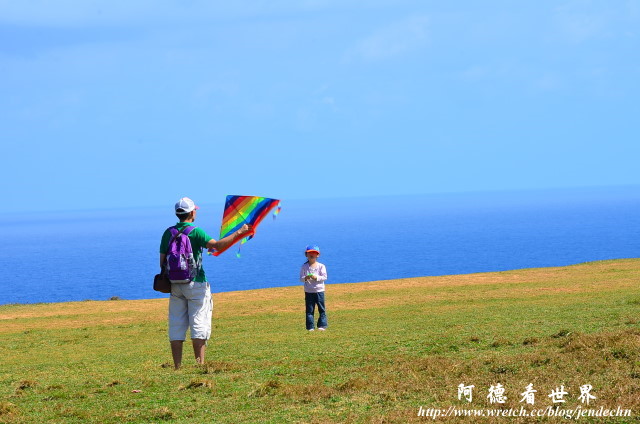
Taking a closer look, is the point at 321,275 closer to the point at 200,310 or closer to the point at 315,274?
the point at 315,274

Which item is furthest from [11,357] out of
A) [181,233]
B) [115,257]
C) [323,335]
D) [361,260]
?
[115,257]

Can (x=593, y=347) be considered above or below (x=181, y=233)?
below

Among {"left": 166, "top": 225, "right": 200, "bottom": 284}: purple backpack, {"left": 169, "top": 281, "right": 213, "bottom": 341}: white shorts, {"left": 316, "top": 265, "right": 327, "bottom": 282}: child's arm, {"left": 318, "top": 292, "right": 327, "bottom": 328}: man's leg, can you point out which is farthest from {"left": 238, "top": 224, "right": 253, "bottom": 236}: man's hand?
{"left": 318, "top": 292, "right": 327, "bottom": 328}: man's leg

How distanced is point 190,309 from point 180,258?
40.1 inches

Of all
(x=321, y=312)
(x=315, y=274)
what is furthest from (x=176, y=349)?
(x=321, y=312)

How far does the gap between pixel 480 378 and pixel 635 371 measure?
1959 mm

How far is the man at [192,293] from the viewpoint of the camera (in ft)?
43.0

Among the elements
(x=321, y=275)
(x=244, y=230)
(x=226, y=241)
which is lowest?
(x=321, y=275)

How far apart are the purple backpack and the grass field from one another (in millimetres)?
1531

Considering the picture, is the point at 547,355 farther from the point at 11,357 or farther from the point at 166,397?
the point at 11,357

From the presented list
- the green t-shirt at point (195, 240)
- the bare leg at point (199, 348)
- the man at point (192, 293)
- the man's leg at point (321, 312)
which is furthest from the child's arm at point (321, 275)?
the green t-shirt at point (195, 240)

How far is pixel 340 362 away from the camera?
13680mm

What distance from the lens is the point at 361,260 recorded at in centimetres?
11550

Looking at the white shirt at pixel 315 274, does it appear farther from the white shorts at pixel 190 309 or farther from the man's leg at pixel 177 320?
the man's leg at pixel 177 320
